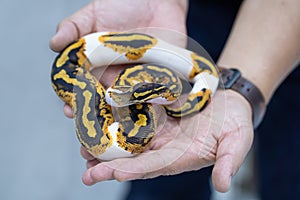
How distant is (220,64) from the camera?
1.04m

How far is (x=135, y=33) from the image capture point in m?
1.00

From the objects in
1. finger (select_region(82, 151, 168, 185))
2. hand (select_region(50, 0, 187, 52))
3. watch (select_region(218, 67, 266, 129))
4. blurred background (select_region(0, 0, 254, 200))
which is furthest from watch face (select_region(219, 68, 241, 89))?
blurred background (select_region(0, 0, 254, 200))

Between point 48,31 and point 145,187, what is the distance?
76cm

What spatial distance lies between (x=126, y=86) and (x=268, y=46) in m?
0.34

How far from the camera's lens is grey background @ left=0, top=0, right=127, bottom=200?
151cm

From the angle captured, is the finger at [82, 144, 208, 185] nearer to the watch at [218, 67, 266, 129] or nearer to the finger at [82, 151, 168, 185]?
the finger at [82, 151, 168, 185]

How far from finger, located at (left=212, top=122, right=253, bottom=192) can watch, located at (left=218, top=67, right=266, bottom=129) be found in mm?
121

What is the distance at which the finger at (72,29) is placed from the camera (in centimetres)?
98

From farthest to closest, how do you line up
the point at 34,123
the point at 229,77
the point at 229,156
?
the point at 34,123, the point at 229,77, the point at 229,156

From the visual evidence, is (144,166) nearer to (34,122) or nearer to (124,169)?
(124,169)

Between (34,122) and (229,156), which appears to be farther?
(34,122)

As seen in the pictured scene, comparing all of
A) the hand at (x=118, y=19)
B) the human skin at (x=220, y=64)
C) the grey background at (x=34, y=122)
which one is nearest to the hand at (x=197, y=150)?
the human skin at (x=220, y=64)

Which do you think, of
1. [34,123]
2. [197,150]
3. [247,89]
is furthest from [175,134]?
[34,123]

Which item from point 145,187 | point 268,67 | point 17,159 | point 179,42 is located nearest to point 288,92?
point 268,67
